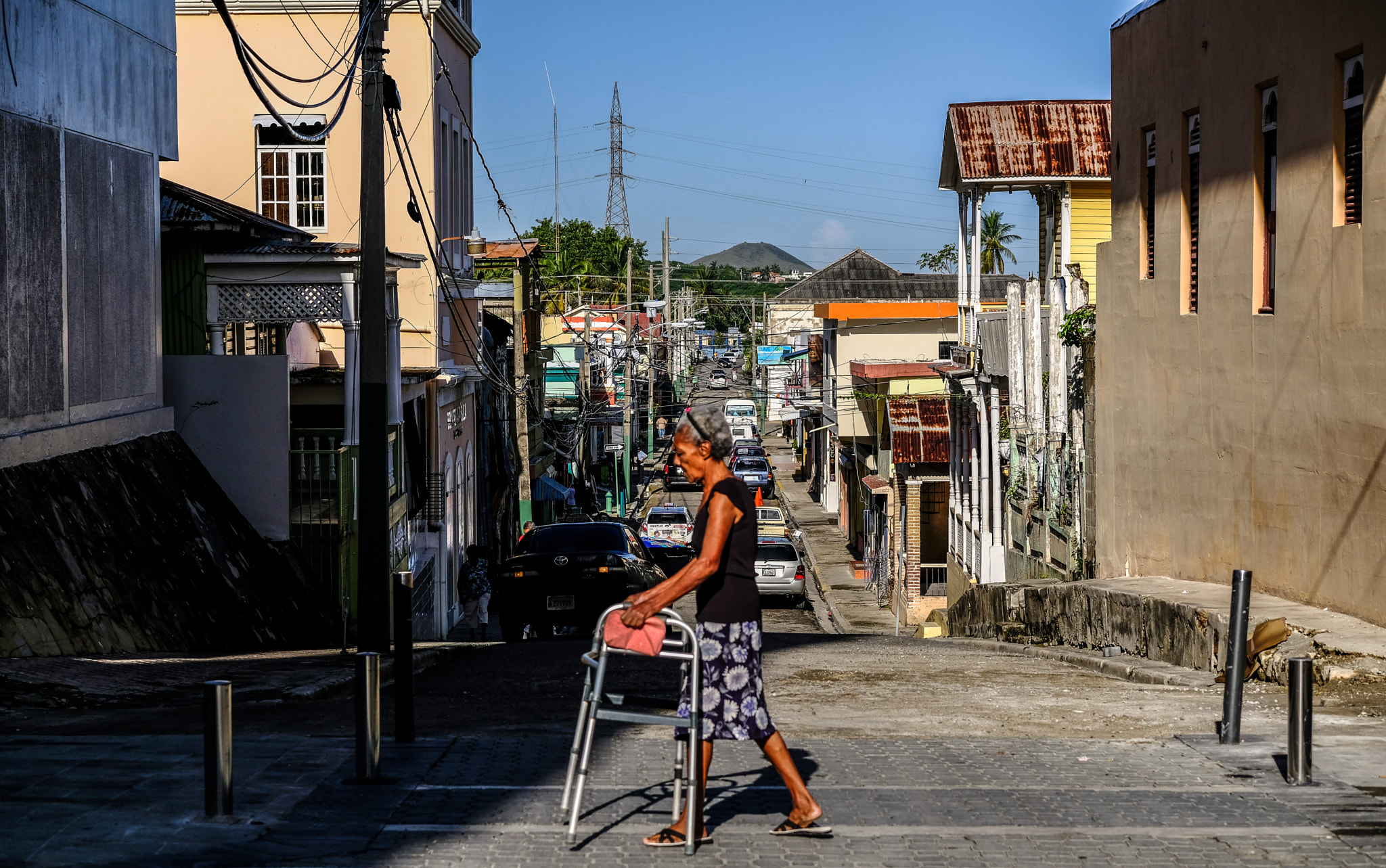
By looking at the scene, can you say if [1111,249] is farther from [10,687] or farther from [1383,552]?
[10,687]

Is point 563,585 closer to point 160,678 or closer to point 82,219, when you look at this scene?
point 82,219

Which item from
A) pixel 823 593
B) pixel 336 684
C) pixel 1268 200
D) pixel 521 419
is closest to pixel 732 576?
pixel 336 684

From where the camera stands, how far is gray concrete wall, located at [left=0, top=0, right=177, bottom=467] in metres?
12.1

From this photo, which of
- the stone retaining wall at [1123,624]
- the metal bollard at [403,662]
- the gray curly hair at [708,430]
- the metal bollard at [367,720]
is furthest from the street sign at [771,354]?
the gray curly hair at [708,430]

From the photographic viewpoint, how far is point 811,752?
765 centimetres

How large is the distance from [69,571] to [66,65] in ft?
16.0

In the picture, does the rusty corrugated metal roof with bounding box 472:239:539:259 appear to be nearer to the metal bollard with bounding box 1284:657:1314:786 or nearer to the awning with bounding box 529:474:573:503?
the awning with bounding box 529:474:573:503

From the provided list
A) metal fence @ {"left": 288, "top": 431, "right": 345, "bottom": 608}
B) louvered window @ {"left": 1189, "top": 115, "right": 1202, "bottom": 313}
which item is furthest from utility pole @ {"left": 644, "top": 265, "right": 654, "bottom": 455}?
louvered window @ {"left": 1189, "top": 115, "right": 1202, "bottom": 313}

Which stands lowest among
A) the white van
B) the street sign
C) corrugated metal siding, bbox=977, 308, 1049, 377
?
the white van

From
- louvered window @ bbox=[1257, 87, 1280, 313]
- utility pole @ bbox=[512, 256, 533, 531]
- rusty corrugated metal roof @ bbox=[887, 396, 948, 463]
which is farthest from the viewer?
utility pole @ bbox=[512, 256, 533, 531]

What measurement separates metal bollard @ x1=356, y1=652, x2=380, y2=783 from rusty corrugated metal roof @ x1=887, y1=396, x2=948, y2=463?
86.8 feet

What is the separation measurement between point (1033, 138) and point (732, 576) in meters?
22.0

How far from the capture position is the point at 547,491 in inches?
1628

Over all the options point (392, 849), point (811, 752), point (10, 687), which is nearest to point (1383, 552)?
point (811, 752)
